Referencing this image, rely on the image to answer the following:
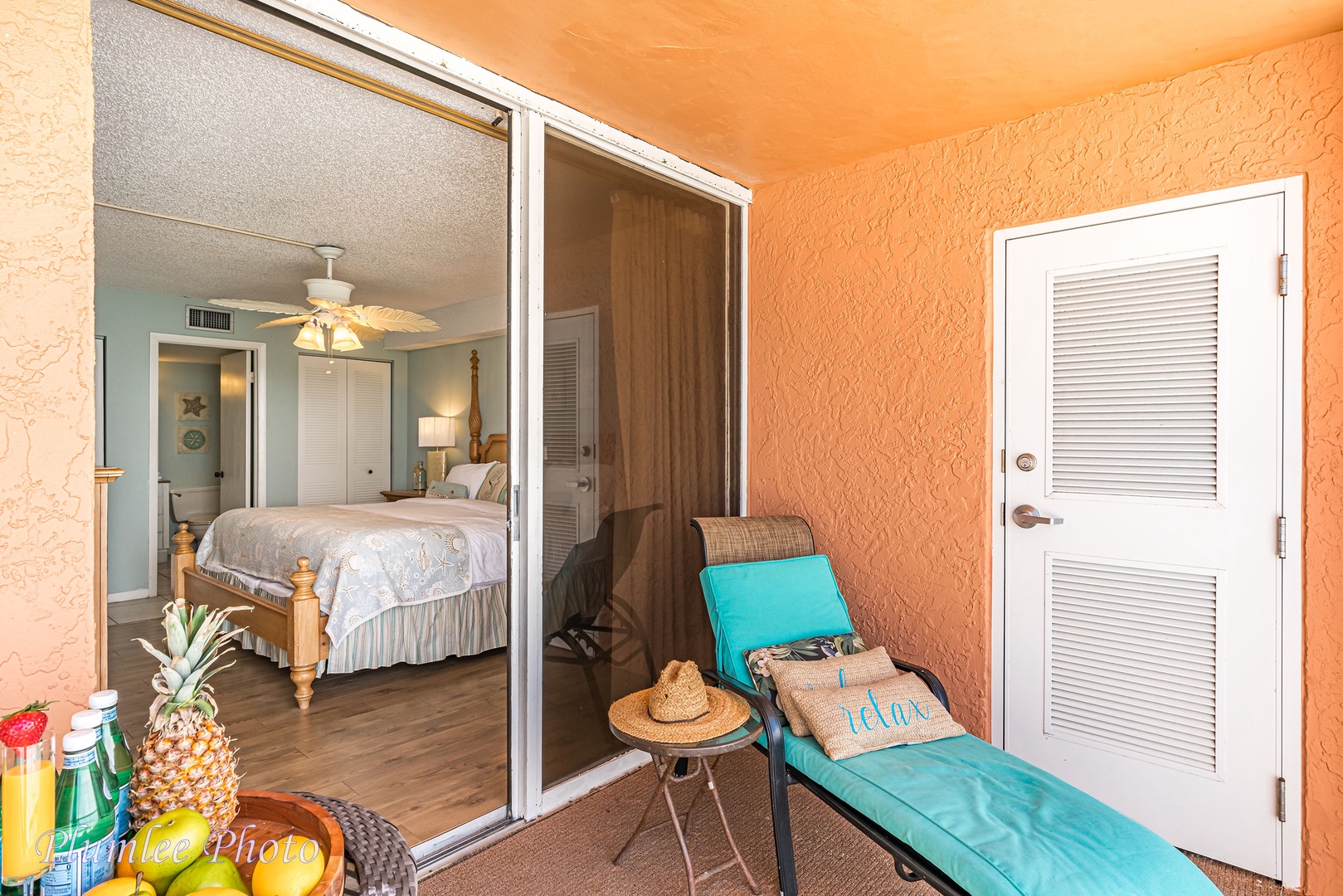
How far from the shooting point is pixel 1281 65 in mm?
2068

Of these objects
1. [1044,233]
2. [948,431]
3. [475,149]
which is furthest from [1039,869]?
[475,149]

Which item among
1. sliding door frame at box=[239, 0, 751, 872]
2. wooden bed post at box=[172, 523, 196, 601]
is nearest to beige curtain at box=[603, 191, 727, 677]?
sliding door frame at box=[239, 0, 751, 872]

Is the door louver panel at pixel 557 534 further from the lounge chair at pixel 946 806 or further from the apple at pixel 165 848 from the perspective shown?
the apple at pixel 165 848

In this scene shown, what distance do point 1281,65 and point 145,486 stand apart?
6.81m

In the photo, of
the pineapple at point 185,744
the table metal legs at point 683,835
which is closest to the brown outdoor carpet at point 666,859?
the table metal legs at point 683,835

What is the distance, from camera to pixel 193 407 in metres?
7.77

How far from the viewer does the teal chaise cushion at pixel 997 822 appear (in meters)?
1.47

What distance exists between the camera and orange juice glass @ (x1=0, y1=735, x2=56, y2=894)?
0.94m

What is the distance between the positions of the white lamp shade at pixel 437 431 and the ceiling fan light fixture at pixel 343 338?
1.95 m

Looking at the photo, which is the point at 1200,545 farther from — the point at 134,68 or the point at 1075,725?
the point at 134,68

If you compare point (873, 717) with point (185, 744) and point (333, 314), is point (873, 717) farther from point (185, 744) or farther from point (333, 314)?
point (333, 314)

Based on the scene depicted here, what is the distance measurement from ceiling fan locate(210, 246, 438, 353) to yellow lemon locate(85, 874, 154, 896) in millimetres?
4018

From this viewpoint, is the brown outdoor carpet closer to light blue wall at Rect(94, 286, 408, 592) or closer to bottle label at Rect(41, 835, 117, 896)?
bottle label at Rect(41, 835, 117, 896)

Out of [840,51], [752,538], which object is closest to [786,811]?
[752,538]
